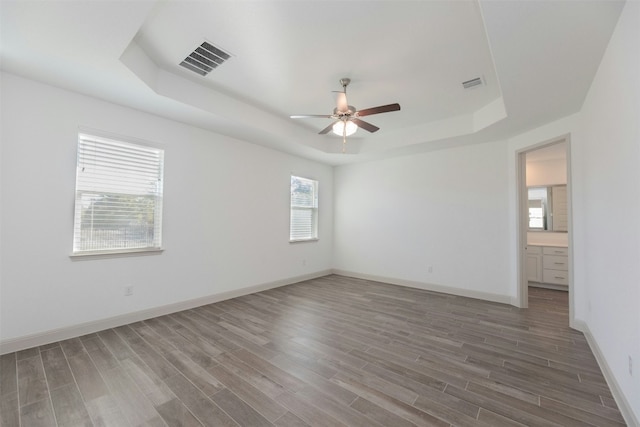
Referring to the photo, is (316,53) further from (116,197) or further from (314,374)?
(314,374)

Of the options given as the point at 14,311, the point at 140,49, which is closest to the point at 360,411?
the point at 14,311

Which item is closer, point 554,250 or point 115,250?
point 115,250

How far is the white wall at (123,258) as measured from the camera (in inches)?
103

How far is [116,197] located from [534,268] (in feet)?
23.8

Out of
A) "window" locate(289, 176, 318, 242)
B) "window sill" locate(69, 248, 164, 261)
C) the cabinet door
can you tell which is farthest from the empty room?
"window" locate(289, 176, 318, 242)

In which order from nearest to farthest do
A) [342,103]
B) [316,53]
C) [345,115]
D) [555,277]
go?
[316,53]
[342,103]
[345,115]
[555,277]

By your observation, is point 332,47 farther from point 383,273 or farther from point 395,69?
point 383,273

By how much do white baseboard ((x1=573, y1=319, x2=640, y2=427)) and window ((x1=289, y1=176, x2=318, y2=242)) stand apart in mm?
4495

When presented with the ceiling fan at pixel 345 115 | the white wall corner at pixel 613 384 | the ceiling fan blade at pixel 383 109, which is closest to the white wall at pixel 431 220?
the white wall corner at pixel 613 384

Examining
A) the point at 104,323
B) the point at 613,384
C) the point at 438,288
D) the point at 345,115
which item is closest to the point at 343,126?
the point at 345,115

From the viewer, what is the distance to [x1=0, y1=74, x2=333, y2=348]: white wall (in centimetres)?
263

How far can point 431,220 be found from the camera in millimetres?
5121

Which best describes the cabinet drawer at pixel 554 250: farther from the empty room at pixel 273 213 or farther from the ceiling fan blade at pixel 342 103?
the ceiling fan blade at pixel 342 103

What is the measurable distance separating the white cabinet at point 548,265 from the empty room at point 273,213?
0.04 meters
